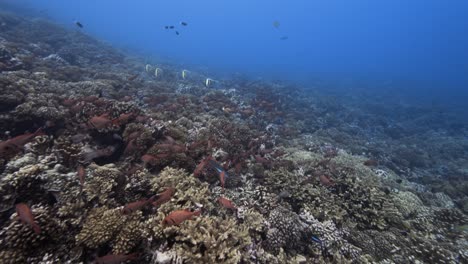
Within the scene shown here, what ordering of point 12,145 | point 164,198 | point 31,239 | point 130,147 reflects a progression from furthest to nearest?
point 130,147 < point 12,145 < point 164,198 < point 31,239

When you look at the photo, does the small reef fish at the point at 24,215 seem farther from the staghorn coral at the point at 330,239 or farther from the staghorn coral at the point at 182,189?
the staghorn coral at the point at 330,239

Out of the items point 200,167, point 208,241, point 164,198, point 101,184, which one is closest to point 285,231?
point 208,241

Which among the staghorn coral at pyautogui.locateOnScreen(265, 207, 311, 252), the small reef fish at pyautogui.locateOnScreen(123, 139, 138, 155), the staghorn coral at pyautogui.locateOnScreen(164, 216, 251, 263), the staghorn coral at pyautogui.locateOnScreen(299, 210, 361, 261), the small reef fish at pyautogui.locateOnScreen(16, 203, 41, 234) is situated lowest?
the staghorn coral at pyautogui.locateOnScreen(299, 210, 361, 261)

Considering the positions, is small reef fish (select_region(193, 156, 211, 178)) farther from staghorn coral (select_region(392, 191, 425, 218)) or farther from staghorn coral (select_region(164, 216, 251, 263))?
staghorn coral (select_region(392, 191, 425, 218))

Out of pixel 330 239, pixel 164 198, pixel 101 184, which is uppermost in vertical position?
pixel 164 198

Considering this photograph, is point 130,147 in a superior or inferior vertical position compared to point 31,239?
superior

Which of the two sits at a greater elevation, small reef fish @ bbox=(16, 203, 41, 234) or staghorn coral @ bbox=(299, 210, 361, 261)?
small reef fish @ bbox=(16, 203, 41, 234)

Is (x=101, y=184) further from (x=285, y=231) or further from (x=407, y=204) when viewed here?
(x=407, y=204)

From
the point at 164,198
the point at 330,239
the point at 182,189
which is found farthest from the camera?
the point at 330,239

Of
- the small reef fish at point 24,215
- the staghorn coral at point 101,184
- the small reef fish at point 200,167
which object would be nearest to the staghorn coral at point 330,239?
the small reef fish at point 200,167

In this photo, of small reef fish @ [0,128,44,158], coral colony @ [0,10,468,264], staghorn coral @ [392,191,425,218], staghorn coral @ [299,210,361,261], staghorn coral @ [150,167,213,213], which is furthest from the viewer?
staghorn coral @ [392,191,425,218]

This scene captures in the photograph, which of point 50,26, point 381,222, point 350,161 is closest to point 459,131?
point 350,161

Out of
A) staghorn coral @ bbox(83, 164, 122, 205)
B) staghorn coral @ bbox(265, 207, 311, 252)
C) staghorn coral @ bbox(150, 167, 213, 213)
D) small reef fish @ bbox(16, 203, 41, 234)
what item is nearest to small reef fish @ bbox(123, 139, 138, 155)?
staghorn coral @ bbox(83, 164, 122, 205)

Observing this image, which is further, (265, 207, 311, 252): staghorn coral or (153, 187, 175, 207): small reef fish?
(265, 207, 311, 252): staghorn coral
